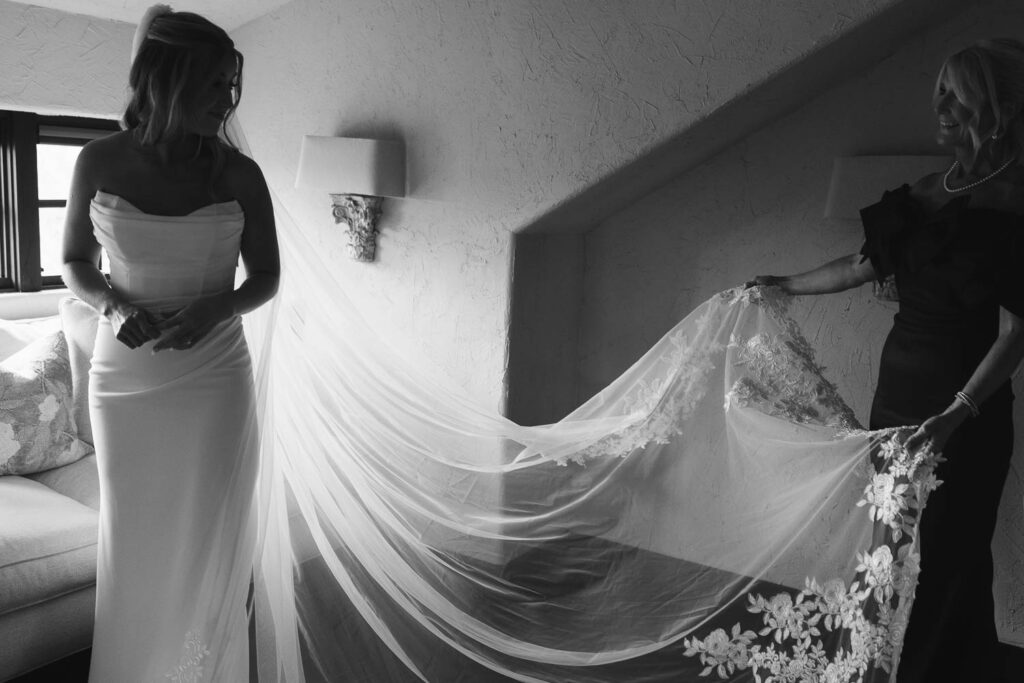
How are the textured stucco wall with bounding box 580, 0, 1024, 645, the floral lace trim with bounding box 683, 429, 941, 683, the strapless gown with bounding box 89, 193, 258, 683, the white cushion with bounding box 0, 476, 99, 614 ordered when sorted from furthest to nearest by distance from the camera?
the textured stucco wall with bounding box 580, 0, 1024, 645, the white cushion with bounding box 0, 476, 99, 614, the strapless gown with bounding box 89, 193, 258, 683, the floral lace trim with bounding box 683, 429, 941, 683

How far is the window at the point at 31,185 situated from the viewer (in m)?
3.20

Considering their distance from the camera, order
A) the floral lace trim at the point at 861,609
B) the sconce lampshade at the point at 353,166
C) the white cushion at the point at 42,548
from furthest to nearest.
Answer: the sconce lampshade at the point at 353,166 → the white cushion at the point at 42,548 → the floral lace trim at the point at 861,609

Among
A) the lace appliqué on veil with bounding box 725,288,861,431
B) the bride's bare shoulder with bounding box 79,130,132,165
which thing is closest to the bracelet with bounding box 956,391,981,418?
the lace appliqué on veil with bounding box 725,288,861,431

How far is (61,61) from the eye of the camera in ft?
10.4

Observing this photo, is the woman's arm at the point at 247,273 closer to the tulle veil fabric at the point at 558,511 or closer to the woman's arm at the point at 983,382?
the tulle veil fabric at the point at 558,511

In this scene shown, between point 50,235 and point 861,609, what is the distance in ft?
10.3

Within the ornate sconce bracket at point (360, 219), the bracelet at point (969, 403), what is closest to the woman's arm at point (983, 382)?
the bracelet at point (969, 403)

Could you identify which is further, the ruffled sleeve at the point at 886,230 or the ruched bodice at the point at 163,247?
the ruffled sleeve at the point at 886,230

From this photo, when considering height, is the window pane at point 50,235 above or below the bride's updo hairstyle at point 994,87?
below

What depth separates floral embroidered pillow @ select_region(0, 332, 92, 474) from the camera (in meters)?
2.50

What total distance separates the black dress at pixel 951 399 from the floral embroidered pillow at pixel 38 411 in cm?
222

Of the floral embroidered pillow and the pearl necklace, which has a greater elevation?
the pearl necklace

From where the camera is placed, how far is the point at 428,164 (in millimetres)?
3039

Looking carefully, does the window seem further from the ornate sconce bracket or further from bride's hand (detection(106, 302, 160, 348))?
bride's hand (detection(106, 302, 160, 348))
